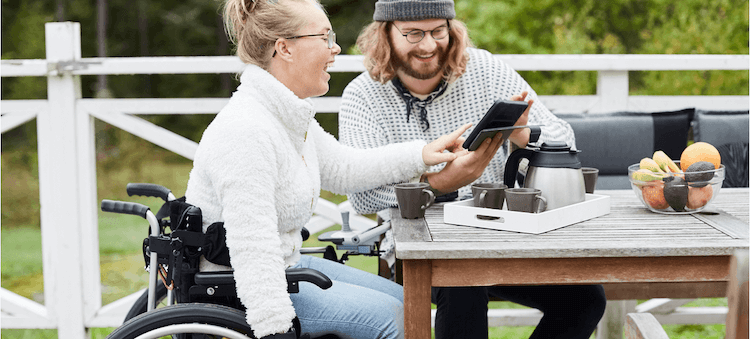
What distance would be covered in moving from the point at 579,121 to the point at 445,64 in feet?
2.13

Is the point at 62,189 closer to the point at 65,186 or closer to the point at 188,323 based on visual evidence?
the point at 65,186

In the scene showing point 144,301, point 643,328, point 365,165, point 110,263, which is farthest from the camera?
point 110,263

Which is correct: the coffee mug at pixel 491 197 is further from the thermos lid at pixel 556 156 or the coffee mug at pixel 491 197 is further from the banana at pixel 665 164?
the banana at pixel 665 164

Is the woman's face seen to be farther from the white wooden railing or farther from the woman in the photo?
the white wooden railing

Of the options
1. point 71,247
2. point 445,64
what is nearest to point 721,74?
point 445,64

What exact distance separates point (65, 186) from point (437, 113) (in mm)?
1525

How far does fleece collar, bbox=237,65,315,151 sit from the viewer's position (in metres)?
1.56

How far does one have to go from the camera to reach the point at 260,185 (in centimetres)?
141

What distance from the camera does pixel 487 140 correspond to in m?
1.79

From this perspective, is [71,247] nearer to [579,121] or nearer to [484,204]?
[484,204]

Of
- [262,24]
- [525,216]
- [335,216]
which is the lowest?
[335,216]

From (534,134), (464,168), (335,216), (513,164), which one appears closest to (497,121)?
(513,164)

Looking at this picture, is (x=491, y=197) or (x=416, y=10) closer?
(x=491, y=197)

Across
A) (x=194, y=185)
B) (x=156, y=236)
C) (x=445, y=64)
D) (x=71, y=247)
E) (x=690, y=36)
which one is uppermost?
(x=690, y=36)
